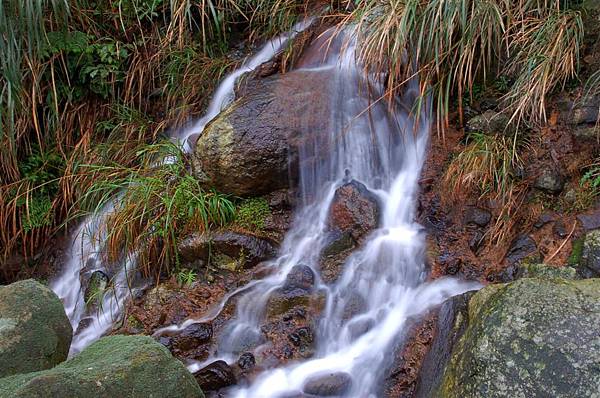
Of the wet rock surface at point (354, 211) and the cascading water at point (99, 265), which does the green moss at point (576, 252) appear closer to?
the wet rock surface at point (354, 211)

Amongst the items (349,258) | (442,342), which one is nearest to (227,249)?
(349,258)

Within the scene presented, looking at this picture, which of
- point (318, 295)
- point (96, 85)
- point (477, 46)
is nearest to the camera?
point (318, 295)

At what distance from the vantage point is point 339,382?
3105 mm

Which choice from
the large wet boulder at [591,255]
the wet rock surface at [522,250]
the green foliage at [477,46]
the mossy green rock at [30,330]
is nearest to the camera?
the mossy green rock at [30,330]

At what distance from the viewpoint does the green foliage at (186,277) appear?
3988 millimetres

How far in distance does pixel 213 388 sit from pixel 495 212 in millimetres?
1945

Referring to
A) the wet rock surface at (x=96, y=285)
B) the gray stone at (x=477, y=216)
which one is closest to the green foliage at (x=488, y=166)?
the gray stone at (x=477, y=216)

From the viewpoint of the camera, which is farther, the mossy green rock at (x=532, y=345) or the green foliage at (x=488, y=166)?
the green foliage at (x=488, y=166)

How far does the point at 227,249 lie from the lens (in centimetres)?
406

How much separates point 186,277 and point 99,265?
84 cm

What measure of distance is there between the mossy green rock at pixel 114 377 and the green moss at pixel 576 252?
6.51ft

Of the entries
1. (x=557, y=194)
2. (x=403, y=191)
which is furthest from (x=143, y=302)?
(x=557, y=194)

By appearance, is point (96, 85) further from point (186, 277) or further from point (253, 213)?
point (186, 277)

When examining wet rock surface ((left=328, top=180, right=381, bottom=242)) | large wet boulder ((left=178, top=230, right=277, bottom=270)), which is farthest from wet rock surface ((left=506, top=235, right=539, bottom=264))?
large wet boulder ((left=178, top=230, right=277, bottom=270))
